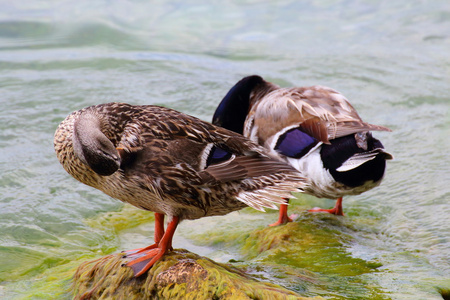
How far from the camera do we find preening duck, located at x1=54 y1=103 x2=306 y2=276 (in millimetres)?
3693

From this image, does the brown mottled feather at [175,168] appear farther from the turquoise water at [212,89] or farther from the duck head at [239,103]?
the duck head at [239,103]

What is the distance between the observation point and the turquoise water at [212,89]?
5.04 meters

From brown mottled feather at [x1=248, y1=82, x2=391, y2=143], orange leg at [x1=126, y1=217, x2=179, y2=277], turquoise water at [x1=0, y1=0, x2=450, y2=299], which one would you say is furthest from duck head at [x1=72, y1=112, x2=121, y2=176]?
brown mottled feather at [x1=248, y1=82, x2=391, y2=143]

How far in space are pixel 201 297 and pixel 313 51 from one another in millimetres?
8053

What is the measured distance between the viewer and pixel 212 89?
9281 mm

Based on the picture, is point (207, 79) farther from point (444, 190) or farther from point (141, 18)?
point (444, 190)

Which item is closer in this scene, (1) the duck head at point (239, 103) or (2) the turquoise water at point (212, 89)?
(2) the turquoise water at point (212, 89)

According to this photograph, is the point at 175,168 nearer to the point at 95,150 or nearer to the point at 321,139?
the point at 95,150

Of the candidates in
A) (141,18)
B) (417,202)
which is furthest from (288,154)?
(141,18)

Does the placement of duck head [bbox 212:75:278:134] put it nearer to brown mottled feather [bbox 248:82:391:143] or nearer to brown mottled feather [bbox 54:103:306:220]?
brown mottled feather [bbox 248:82:391:143]

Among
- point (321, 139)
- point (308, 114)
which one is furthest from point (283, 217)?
point (308, 114)

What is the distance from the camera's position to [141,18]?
488 inches

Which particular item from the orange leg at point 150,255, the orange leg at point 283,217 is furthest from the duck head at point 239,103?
the orange leg at point 150,255

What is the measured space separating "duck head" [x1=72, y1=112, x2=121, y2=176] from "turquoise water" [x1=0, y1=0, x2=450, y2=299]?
3.82 ft
